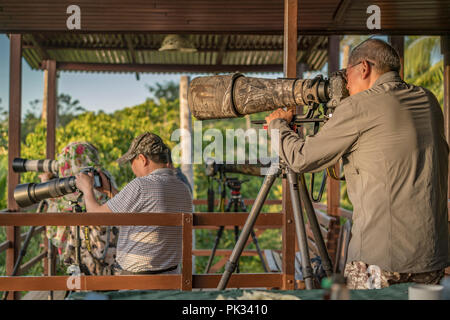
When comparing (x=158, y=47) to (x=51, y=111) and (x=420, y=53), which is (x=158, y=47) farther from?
(x=420, y=53)

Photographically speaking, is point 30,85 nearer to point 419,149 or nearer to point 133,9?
point 133,9

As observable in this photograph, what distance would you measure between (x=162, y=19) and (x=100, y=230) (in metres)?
1.64

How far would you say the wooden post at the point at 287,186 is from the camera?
245 centimetres

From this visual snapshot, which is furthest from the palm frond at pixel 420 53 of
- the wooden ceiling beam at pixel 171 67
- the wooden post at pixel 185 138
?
the wooden ceiling beam at pixel 171 67

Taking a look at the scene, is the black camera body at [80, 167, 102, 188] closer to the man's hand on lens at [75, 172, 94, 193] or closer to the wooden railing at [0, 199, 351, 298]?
the man's hand on lens at [75, 172, 94, 193]

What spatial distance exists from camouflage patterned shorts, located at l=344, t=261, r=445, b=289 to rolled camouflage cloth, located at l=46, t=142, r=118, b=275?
1.95 m

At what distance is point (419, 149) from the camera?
157 cm

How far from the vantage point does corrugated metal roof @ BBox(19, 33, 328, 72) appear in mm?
5422

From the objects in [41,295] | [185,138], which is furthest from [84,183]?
[185,138]

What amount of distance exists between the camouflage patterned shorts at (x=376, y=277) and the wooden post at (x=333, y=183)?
285 cm

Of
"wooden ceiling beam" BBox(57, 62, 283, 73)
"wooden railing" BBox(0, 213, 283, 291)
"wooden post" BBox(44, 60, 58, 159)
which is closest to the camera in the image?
"wooden railing" BBox(0, 213, 283, 291)

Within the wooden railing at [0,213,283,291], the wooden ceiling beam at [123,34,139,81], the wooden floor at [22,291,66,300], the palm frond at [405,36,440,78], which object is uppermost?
the palm frond at [405,36,440,78]

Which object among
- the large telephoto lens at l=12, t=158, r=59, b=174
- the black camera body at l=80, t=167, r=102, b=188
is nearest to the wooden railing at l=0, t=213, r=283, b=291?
the black camera body at l=80, t=167, r=102, b=188

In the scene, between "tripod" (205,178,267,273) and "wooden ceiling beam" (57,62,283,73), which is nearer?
"tripod" (205,178,267,273)
